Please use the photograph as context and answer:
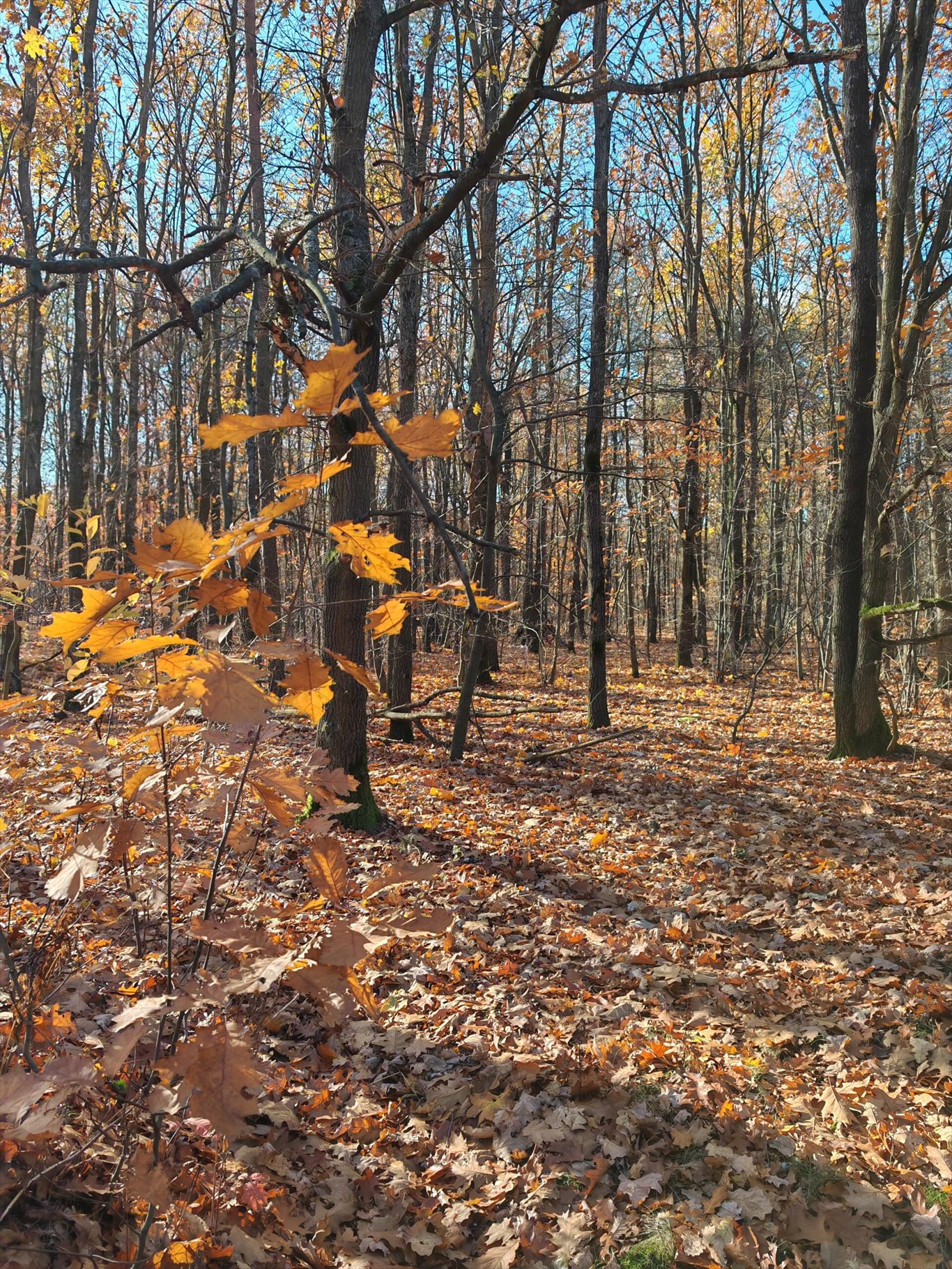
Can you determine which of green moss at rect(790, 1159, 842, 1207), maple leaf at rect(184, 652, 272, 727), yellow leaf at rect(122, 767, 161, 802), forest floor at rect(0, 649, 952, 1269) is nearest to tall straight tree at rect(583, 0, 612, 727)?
forest floor at rect(0, 649, 952, 1269)

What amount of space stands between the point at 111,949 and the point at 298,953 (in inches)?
119

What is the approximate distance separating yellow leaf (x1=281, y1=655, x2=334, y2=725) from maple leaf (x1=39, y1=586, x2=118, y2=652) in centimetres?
31

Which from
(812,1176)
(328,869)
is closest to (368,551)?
(328,869)

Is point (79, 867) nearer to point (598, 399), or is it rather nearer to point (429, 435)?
point (429, 435)

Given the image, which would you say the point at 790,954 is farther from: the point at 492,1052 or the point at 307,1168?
the point at 307,1168

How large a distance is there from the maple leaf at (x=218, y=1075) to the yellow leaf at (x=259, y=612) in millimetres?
703

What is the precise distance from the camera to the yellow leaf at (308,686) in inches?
50.9

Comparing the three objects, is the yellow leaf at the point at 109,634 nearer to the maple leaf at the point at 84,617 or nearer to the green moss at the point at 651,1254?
the maple leaf at the point at 84,617

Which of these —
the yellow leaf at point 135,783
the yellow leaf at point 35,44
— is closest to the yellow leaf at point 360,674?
the yellow leaf at point 135,783

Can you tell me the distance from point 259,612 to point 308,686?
188 mm

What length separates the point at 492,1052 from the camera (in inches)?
131

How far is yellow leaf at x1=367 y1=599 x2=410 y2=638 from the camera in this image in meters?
1.40

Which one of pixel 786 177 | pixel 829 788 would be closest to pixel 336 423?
pixel 829 788

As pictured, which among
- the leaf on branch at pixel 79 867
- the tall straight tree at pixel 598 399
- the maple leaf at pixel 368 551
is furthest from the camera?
the tall straight tree at pixel 598 399
